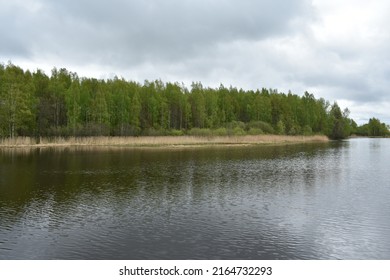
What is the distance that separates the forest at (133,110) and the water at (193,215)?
42001 millimetres

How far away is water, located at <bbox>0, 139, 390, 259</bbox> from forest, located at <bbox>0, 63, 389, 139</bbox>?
138 ft

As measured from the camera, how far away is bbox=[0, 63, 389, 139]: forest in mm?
65938

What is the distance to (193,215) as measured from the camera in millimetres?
15344

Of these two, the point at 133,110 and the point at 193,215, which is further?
the point at 133,110

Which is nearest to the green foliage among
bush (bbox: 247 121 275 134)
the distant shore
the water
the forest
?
the forest

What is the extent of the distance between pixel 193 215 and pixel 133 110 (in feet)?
214

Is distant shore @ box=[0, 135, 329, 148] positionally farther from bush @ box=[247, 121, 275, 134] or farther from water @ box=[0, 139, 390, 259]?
water @ box=[0, 139, 390, 259]

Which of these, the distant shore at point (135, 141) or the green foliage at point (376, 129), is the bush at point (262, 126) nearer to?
the distant shore at point (135, 141)

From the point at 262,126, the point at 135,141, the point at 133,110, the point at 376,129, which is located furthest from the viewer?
the point at 376,129

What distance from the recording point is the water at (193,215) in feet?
37.5

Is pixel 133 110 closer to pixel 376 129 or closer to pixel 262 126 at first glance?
pixel 262 126

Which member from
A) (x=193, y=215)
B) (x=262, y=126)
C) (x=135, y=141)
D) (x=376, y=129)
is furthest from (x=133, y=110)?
(x=376, y=129)
